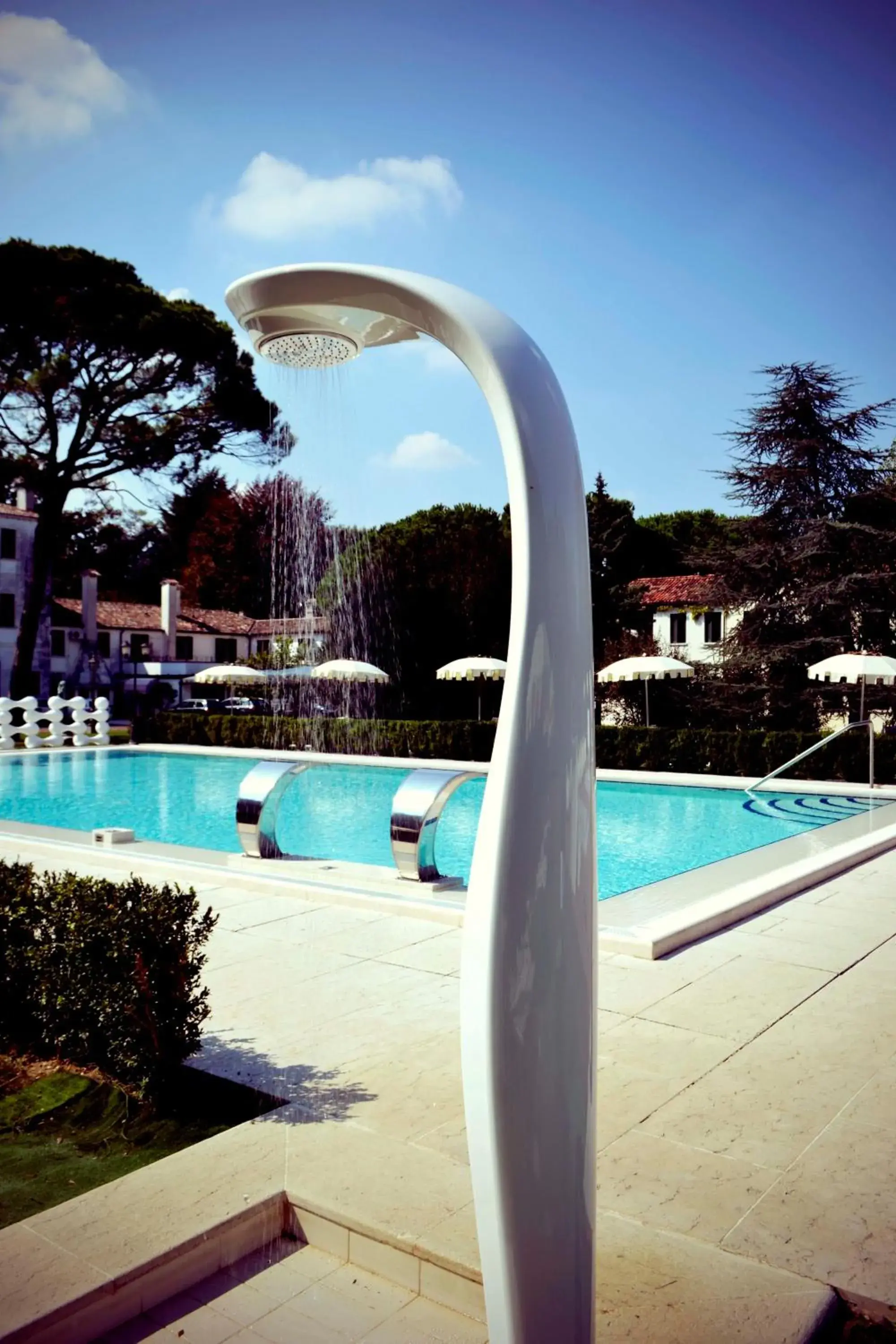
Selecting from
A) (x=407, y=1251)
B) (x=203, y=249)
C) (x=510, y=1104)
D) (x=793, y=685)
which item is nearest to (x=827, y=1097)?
(x=407, y=1251)

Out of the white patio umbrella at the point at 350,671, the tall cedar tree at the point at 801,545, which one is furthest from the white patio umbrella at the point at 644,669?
the white patio umbrella at the point at 350,671

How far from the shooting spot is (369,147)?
7613 mm

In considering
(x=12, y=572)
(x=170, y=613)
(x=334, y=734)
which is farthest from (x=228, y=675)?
(x=12, y=572)

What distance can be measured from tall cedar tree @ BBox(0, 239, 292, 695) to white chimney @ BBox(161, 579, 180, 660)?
6.25 m

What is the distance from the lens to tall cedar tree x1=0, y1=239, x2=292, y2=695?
99.3 feet

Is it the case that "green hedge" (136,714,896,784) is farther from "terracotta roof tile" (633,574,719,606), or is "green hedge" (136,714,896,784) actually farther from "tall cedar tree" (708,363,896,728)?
"terracotta roof tile" (633,574,719,606)

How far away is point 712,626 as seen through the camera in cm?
3297

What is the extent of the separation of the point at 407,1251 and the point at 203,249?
32.4 ft

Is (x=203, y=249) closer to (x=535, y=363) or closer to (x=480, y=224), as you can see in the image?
(x=480, y=224)

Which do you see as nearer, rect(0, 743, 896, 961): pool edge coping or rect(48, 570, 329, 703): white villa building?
rect(0, 743, 896, 961): pool edge coping

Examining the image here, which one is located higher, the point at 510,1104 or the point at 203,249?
the point at 203,249

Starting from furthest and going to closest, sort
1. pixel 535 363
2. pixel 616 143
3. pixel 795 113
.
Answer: pixel 616 143
pixel 795 113
pixel 535 363

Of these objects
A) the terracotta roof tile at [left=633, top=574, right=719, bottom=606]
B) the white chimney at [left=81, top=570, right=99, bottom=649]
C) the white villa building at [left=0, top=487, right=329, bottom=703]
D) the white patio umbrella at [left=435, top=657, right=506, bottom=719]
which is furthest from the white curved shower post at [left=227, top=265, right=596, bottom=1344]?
the white chimney at [left=81, top=570, right=99, bottom=649]

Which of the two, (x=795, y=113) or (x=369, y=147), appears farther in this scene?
(x=369, y=147)
